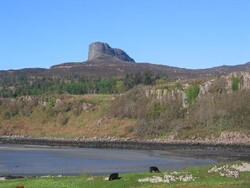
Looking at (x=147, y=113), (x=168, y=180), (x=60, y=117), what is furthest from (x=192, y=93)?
(x=168, y=180)

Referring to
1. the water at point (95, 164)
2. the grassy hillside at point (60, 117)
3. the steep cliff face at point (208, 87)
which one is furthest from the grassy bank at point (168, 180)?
the grassy hillside at point (60, 117)

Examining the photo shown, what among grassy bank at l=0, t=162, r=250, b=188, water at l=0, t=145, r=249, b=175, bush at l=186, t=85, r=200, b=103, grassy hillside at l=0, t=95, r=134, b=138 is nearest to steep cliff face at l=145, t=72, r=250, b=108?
bush at l=186, t=85, r=200, b=103

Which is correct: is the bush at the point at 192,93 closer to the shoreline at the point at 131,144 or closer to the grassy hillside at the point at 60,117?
the grassy hillside at the point at 60,117

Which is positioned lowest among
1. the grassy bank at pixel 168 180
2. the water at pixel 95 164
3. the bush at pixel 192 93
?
the water at pixel 95 164

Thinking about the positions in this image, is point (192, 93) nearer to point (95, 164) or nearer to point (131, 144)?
point (131, 144)

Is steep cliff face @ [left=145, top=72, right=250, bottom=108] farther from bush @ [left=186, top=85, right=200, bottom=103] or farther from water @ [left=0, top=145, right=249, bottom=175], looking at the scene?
water @ [left=0, top=145, right=249, bottom=175]

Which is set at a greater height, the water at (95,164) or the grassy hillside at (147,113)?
the grassy hillside at (147,113)

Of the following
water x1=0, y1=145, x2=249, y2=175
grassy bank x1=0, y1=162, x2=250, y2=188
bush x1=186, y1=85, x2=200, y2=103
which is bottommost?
water x1=0, y1=145, x2=249, y2=175

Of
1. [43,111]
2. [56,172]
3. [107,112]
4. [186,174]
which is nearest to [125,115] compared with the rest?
[107,112]

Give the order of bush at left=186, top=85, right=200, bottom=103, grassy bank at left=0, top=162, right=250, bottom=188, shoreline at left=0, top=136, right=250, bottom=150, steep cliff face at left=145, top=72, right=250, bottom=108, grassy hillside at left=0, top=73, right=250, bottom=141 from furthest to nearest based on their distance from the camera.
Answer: bush at left=186, top=85, right=200, bottom=103, steep cliff face at left=145, top=72, right=250, bottom=108, grassy hillside at left=0, top=73, right=250, bottom=141, shoreline at left=0, top=136, right=250, bottom=150, grassy bank at left=0, top=162, right=250, bottom=188

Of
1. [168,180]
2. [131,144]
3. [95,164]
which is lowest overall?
[131,144]

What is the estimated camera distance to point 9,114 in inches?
6029

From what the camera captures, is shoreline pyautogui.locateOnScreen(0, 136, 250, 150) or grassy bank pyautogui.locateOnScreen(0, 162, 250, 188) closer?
grassy bank pyautogui.locateOnScreen(0, 162, 250, 188)

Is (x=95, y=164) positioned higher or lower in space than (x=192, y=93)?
lower
